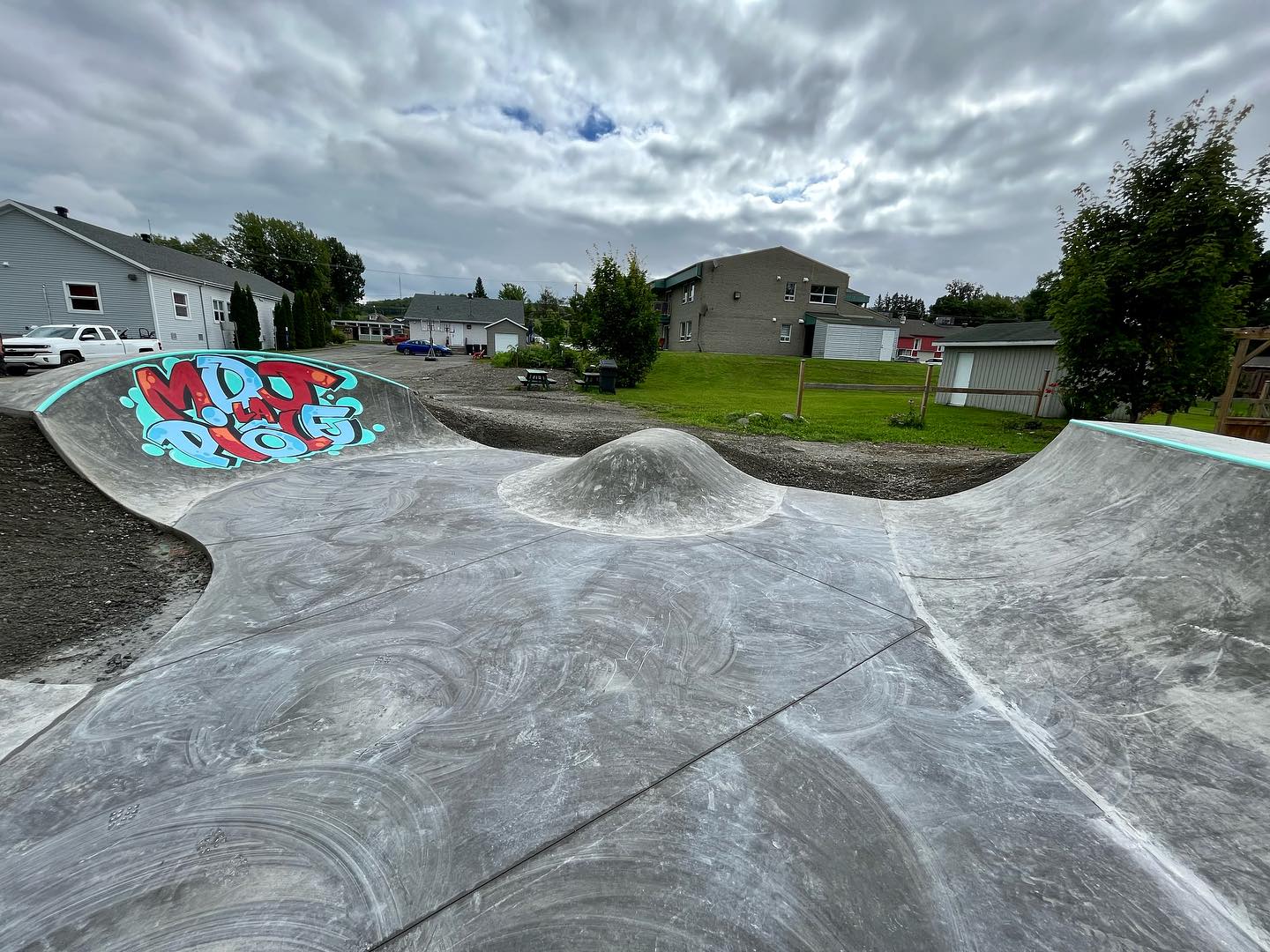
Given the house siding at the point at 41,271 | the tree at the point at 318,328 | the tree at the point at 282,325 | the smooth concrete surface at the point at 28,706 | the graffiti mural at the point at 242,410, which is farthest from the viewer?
the tree at the point at 318,328

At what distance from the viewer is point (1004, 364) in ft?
66.4

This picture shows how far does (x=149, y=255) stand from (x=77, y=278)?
124 inches

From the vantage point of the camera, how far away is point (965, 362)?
2244 cm

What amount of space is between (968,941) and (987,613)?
9.03 ft

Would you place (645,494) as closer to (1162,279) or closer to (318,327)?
(1162,279)

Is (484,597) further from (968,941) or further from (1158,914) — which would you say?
(1158,914)

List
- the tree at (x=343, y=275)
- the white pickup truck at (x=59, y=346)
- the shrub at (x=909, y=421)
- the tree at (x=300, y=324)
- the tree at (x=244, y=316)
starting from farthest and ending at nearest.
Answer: the tree at (x=343, y=275)
the tree at (x=300, y=324)
the tree at (x=244, y=316)
the shrub at (x=909, y=421)
the white pickup truck at (x=59, y=346)

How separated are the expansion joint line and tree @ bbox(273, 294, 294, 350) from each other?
43435 millimetres

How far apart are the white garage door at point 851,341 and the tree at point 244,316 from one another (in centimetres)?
3559

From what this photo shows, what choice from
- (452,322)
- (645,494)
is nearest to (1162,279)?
(645,494)

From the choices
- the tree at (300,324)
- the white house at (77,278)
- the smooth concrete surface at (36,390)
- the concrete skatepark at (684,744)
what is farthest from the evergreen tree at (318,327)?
the concrete skatepark at (684,744)

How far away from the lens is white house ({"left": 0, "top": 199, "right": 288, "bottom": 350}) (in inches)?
811

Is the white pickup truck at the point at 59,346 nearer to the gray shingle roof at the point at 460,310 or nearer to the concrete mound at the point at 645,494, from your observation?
the concrete mound at the point at 645,494

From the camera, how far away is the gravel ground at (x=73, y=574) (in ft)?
10.4
